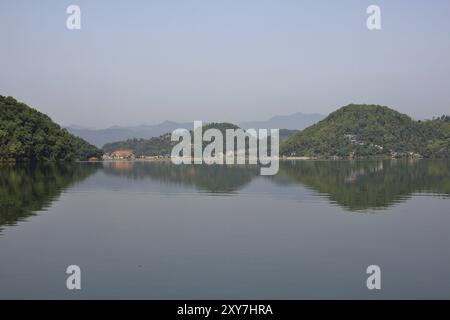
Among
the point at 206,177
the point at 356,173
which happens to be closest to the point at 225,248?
the point at 206,177

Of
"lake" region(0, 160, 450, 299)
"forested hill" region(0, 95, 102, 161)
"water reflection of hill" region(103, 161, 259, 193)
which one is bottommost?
"lake" region(0, 160, 450, 299)

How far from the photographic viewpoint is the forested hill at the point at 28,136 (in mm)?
142375

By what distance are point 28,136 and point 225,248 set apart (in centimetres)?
13262

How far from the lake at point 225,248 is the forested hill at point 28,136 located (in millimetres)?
102435

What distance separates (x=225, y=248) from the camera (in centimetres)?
2533

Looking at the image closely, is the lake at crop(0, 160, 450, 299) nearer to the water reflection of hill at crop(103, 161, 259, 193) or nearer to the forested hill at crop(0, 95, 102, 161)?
the water reflection of hill at crop(103, 161, 259, 193)

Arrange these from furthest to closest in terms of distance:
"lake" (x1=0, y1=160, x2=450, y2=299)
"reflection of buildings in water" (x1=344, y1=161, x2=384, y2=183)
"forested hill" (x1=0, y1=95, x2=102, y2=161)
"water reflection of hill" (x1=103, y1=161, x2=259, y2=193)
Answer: "forested hill" (x1=0, y1=95, x2=102, y2=161), "reflection of buildings in water" (x1=344, y1=161, x2=384, y2=183), "water reflection of hill" (x1=103, y1=161, x2=259, y2=193), "lake" (x1=0, y1=160, x2=450, y2=299)

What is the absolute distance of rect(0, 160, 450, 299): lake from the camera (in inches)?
734

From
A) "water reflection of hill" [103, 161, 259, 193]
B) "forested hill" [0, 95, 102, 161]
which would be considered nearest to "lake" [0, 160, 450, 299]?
"water reflection of hill" [103, 161, 259, 193]

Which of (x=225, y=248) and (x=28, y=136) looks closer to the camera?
(x=225, y=248)

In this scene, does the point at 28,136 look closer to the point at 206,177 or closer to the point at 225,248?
Answer: the point at 206,177

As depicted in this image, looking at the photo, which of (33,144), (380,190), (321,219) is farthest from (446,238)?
(33,144)

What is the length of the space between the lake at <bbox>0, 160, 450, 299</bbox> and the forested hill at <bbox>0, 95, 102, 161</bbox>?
102m

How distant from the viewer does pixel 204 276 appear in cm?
2006
